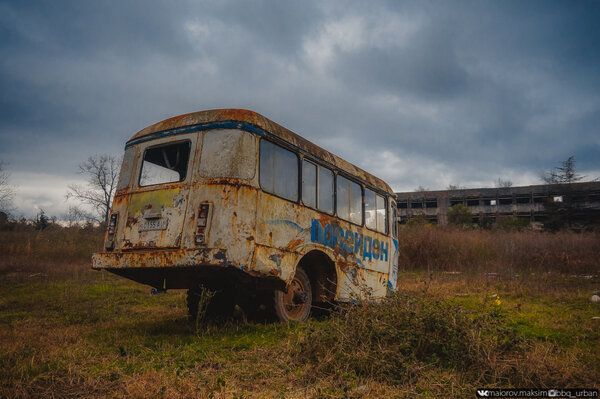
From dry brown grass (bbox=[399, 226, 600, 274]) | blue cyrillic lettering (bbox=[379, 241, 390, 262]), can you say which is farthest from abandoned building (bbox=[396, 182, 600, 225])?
blue cyrillic lettering (bbox=[379, 241, 390, 262])

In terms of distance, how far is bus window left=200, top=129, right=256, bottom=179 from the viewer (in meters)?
5.19

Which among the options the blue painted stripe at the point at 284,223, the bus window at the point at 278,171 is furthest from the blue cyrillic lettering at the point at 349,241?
the bus window at the point at 278,171

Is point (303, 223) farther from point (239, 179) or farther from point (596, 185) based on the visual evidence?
point (596, 185)

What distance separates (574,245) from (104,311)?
16.0 meters

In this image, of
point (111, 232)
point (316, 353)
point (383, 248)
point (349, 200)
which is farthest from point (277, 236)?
point (383, 248)

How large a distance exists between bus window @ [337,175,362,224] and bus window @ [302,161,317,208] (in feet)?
2.59

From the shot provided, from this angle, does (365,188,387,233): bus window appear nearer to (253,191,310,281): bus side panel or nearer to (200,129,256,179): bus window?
(253,191,310,281): bus side panel

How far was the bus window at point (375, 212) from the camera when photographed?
832 centimetres

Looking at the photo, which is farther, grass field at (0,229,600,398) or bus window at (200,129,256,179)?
bus window at (200,129,256,179)

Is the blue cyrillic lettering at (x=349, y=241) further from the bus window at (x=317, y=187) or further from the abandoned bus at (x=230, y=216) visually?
the bus window at (x=317, y=187)

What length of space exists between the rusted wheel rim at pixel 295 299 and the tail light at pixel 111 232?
2495 millimetres

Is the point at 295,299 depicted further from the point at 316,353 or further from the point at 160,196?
the point at 316,353

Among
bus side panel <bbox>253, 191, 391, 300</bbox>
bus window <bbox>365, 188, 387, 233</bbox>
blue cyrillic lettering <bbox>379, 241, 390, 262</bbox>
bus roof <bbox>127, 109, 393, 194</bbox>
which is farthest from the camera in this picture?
blue cyrillic lettering <bbox>379, 241, 390, 262</bbox>

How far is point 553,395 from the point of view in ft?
9.77
